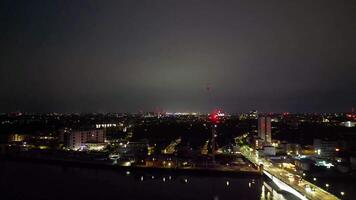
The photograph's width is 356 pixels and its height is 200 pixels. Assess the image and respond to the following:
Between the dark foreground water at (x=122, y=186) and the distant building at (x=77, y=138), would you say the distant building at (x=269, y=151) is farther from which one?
the distant building at (x=77, y=138)

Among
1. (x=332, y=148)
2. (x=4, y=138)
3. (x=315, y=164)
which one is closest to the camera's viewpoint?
(x=315, y=164)

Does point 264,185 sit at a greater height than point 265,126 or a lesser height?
lesser

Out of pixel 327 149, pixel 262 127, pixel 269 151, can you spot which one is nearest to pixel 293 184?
pixel 327 149

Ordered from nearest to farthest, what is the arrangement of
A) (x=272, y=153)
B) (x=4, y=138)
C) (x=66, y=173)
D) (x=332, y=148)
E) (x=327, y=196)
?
(x=327, y=196)
(x=66, y=173)
(x=332, y=148)
(x=272, y=153)
(x=4, y=138)

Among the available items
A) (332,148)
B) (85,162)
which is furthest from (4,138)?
(332,148)

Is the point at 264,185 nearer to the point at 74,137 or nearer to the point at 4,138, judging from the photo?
the point at 74,137

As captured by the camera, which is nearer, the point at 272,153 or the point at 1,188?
the point at 1,188

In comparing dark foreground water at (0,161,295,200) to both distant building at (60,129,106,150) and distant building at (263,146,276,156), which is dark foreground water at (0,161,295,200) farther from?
distant building at (60,129,106,150)

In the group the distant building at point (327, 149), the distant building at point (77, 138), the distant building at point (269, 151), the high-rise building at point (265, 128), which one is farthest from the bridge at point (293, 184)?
the distant building at point (77, 138)
